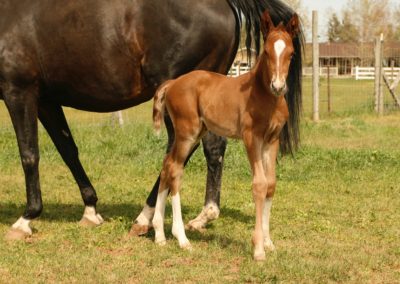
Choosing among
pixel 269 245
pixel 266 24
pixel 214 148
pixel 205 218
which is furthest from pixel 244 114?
pixel 205 218

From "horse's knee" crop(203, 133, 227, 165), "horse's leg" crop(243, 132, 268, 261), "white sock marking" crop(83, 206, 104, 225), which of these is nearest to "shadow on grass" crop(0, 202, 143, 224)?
Result: "white sock marking" crop(83, 206, 104, 225)

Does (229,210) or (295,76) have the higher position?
(295,76)

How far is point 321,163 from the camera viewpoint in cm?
881

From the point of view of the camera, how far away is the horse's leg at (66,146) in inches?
234

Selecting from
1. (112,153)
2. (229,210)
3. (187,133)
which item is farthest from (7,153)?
(187,133)

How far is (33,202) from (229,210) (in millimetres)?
2029

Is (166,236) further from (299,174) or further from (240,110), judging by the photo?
(299,174)

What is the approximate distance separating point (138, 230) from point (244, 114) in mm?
1552

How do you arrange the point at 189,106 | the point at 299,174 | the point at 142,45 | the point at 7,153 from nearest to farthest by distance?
the point at 189,106 < the point at 142,45 < the point at 299,174 < the point at 7,153

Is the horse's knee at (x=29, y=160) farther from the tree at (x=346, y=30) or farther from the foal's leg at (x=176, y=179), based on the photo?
the tree at (x=346, y=30)

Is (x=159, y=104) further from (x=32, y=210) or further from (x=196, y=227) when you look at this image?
(x=32, y=210)

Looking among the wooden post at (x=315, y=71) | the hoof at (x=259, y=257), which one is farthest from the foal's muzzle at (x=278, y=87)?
the wooden post at (x=315, y=71)

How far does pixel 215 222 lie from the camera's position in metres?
5.93

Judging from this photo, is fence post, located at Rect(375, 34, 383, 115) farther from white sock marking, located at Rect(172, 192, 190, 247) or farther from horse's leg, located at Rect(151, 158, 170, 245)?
white sock marking, located at Rect(172, 192, 190, 247)
